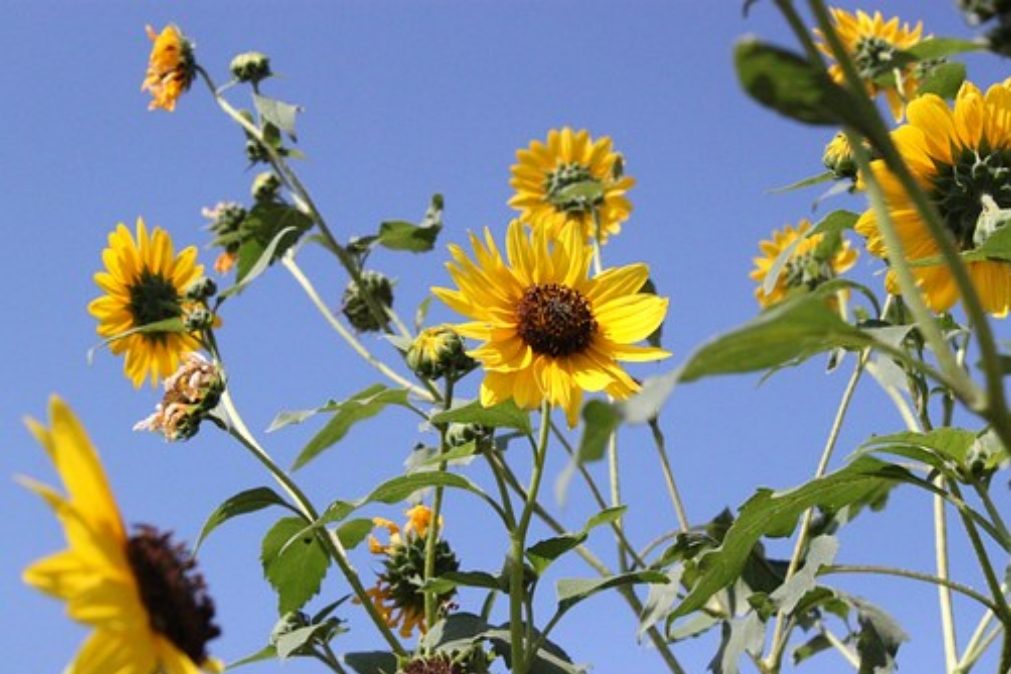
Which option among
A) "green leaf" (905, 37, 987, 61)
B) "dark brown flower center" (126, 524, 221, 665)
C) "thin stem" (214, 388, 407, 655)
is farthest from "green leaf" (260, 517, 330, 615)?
"green leaf" (905, 37, 987, 61)

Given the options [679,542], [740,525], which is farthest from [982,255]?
[679,542]

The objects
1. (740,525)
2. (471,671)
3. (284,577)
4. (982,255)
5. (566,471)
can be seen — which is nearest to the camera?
(566,471)

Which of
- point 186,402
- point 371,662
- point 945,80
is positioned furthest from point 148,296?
point 945,80

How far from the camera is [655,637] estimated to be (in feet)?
6.22

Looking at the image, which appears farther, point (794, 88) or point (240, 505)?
point (240, 505)

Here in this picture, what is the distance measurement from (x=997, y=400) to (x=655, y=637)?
1.24 m

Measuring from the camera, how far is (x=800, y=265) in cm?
346

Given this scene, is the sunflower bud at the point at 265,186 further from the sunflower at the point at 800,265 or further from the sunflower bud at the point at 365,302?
the sunflower at the point at 800,265

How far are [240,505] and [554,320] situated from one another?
1.42 ft

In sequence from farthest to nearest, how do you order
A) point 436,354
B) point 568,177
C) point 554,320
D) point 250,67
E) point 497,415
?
point 568,177
point 250,67
point 436,354
point 554,320
point 497,415

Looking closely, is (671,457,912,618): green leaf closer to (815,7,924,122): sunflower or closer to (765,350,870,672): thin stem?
(765,350,870,672): thin stem

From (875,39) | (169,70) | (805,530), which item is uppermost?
(169,70)

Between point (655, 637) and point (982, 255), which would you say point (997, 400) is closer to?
point (982, 255)

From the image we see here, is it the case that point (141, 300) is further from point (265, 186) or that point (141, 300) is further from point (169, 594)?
point (169, 594)
